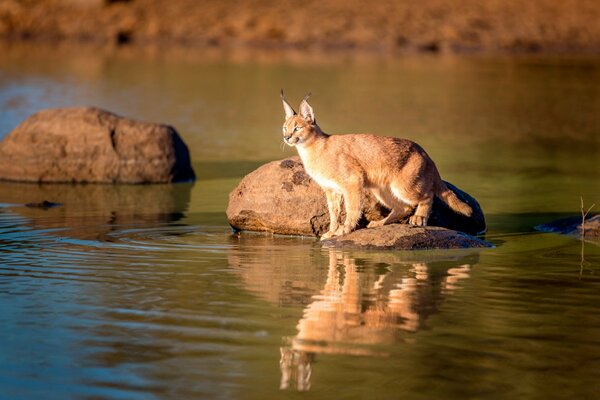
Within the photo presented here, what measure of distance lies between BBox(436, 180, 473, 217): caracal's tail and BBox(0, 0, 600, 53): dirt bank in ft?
118

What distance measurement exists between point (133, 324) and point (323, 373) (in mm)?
1983

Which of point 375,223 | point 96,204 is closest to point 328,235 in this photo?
point 375,223

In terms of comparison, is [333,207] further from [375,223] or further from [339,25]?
[339,25]

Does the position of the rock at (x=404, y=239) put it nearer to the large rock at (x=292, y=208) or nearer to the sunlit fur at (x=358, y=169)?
the sunlit fur at (x=358, y=169)

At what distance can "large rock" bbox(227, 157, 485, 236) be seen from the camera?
1452 centimetres

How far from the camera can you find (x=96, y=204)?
17172 millimetres

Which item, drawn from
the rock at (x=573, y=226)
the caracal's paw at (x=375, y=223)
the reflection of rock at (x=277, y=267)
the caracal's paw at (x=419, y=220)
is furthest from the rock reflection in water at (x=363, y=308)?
the rock at (x=573, y=226)

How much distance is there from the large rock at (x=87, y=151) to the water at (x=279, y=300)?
0.34 metres

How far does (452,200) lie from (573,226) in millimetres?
1512

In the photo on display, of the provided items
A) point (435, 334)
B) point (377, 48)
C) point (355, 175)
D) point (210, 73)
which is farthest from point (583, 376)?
point (377, 48)

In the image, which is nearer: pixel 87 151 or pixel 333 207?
pixel 333 207

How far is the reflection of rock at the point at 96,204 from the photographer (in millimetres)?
15460

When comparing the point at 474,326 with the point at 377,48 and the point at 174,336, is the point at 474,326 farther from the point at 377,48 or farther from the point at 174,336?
the point at 377,48

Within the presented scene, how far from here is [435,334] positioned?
32.8 feet
